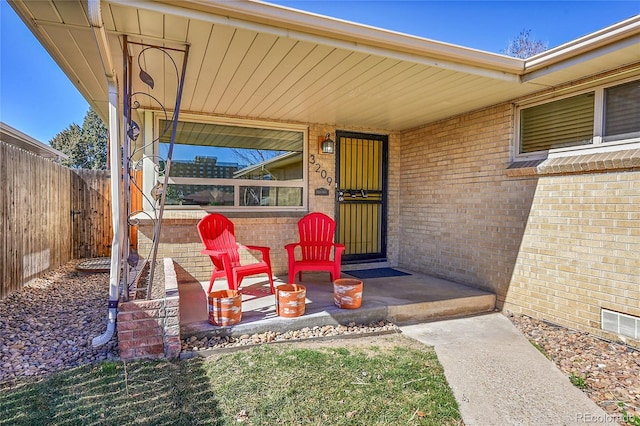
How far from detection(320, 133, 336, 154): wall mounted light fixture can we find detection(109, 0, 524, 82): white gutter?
2512mm

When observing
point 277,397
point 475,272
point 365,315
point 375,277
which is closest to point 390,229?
point 375,277

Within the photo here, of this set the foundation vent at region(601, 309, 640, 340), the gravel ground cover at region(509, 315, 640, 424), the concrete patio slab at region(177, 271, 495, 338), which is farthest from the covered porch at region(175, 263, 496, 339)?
the foundation vent at region(601, 309, 640, 340)

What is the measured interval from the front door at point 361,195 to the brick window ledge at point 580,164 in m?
2.22

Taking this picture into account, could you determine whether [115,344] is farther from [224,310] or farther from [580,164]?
[580,164]

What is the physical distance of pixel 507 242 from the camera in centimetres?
426

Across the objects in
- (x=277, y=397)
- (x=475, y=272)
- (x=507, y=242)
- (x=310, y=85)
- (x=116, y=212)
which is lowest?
(x=277, y=397)

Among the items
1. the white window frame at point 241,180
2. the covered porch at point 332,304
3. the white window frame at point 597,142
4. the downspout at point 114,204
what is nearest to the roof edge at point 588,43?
the white window frame at point 597,142

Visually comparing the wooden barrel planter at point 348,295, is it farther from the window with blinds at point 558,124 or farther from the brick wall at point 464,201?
the window with blinds at point 558,124

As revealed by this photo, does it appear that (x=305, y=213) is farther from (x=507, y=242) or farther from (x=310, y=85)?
(x=507, y=242)

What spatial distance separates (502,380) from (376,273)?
297 cm

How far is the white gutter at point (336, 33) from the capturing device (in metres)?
2.37

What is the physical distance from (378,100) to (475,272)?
8.00 feet

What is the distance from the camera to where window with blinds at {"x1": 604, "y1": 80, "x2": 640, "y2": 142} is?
324 cm
